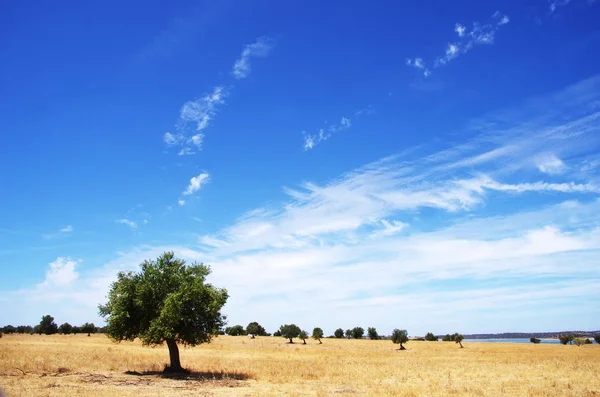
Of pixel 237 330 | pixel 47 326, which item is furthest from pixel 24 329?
pixel 237 330

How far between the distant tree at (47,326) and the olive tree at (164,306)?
12950 centimetres

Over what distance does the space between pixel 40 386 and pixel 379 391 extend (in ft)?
68.4

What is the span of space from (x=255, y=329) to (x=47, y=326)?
75101 mm

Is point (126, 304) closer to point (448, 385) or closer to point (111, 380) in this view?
point (111, 380)

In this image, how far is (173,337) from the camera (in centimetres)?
3275

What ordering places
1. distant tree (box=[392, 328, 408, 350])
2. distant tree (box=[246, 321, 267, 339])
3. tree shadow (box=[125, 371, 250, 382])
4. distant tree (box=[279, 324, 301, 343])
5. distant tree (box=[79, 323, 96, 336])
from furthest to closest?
distant tree (box=[246, 321, 267, 339]) < distant tree (box=[79, 323, 96, 336]) < distant tree (box=[279, 324, 301, 343]) < distant tree (box=[392, 328, 408, 350]) < tree shadow (box=[125, 371, 250, 382])

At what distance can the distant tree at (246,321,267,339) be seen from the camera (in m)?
170

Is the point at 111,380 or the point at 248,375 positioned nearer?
the point at 111,380

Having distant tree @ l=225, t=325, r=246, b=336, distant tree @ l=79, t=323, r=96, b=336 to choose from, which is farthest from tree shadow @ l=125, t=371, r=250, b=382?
distant tree @ l=225, t=325, r=246, b=336

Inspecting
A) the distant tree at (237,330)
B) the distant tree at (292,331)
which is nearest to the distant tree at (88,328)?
the distant tree at (237,330)

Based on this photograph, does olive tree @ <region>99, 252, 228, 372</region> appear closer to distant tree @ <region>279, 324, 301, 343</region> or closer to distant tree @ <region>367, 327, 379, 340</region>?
distant tree @ <region>279, 324, 301, 343</region>

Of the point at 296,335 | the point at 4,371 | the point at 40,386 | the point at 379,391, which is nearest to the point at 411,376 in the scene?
the point at 379,391

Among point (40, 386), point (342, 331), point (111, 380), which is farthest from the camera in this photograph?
point (342, 331)

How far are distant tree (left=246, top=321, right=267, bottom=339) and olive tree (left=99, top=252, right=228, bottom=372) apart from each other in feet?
461
